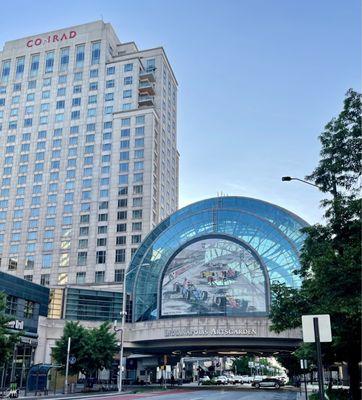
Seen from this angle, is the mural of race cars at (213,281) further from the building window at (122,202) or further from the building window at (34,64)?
the building window at (34,64)

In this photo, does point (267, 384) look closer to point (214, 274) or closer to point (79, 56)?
point (214, 274)

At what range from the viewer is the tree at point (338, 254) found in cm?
1759

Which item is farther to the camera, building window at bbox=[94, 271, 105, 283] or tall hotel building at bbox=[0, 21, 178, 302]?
tall hotel building at bbox=[0, 21, 178, 302]

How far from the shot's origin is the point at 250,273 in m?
67.2

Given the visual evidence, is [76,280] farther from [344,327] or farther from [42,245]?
[344,327]

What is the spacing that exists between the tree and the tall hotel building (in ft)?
267

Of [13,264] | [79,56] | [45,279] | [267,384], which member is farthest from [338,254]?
[79,56]

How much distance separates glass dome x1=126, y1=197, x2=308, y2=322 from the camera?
66375 mm

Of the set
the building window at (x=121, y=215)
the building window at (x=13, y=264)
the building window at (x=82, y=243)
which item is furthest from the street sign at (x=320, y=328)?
the building window at (x=13, y=264)

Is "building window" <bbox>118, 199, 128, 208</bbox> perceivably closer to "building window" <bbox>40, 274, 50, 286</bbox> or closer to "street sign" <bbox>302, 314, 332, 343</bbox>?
"building window" <bbox>40, 274, 50, 286</bbox>

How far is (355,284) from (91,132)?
11054 centimetres

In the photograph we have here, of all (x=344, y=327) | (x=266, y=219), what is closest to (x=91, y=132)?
(x=266, y=219)

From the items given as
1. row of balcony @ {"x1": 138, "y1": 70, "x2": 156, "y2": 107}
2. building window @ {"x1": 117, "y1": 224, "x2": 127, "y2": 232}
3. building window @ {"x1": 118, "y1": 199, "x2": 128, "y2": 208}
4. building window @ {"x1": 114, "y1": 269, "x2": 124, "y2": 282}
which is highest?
row of balcony @ {"x1": 138, "y1": 70, "x2": 156, "y2": 107}

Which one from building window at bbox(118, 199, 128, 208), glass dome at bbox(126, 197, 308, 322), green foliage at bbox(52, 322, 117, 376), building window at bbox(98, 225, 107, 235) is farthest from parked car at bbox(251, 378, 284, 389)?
building window at bbox(118, 199, 128, 208)
